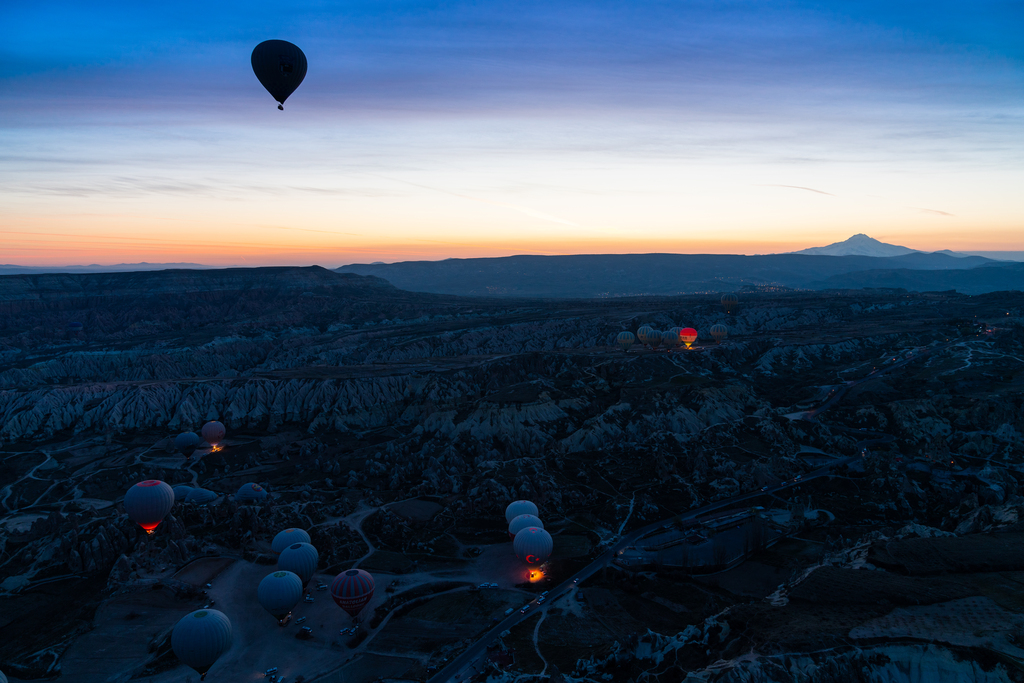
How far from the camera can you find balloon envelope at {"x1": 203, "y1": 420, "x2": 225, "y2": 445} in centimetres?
8131

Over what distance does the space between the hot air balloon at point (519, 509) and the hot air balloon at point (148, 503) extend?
30.2 meters

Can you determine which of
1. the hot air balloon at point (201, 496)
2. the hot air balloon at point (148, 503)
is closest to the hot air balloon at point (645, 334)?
the hot air balloon at point (201, 496)

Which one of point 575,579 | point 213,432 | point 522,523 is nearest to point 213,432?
point 213,432

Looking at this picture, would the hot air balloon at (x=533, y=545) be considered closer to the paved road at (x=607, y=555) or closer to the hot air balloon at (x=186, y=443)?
the paved road at (x=607, y=555)

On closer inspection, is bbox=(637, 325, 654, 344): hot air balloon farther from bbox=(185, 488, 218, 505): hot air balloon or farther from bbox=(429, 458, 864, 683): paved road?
bbox=(185, 488, 218, 505): hot air balloon

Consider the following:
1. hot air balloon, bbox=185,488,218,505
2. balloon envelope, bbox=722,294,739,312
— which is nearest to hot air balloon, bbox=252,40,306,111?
hot air balloon, bbox=185,488,218,505

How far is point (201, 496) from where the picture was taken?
205ft

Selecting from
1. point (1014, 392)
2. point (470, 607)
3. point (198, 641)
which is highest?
point (1014, 392)

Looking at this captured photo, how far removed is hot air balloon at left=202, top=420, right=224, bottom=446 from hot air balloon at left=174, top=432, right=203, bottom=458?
5.09 ft

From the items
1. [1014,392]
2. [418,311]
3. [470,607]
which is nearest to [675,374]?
[1014,392]

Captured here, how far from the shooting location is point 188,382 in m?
97.2

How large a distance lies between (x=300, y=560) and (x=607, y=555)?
993 inches

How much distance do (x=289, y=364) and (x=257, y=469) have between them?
5871cm

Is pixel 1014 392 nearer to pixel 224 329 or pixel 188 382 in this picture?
pixel 188 382
